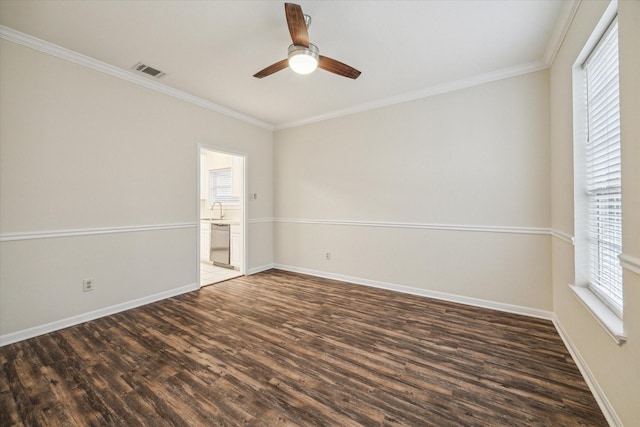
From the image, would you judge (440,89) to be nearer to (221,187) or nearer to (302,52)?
(302,52)

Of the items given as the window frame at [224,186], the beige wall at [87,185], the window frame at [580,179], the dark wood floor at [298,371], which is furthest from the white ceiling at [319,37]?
the dark wood floor at [298,371]

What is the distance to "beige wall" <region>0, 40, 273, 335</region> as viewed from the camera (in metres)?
2.38

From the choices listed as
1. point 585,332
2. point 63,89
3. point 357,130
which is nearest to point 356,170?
point 357,130

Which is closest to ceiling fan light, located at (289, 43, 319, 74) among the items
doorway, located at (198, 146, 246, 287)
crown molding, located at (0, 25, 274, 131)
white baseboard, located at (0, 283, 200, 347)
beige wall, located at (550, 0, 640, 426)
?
beige wall, located at (550, 0, 640, 426)

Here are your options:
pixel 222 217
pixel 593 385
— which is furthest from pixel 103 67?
pixel 593 385

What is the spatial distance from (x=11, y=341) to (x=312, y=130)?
435cm

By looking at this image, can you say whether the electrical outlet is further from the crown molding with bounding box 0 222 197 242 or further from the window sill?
the window sill

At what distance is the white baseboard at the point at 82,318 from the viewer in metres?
2.36

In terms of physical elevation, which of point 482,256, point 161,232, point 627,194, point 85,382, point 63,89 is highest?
point 63,89

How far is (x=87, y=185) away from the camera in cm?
281

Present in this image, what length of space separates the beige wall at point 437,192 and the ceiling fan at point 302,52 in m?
1.60

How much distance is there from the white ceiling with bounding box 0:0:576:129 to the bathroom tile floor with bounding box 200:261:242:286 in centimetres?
289

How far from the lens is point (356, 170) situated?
4164mm

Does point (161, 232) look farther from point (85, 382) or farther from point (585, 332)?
point (585, 332)
